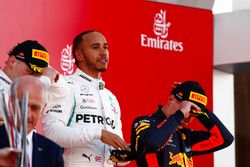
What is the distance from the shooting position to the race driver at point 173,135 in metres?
3.88

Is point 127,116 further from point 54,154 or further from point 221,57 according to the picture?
point 54,154

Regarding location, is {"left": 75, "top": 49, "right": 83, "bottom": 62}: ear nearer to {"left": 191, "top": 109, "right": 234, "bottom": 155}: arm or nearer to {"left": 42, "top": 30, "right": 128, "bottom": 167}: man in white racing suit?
{"left": 42, "top": 30, "right": 128, "bottom": 167}: man in white racing suit

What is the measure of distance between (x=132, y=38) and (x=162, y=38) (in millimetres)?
323

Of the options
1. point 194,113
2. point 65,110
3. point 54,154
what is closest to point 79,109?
point 65,110

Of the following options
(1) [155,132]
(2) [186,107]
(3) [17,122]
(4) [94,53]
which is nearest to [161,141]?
(1) [155,132]

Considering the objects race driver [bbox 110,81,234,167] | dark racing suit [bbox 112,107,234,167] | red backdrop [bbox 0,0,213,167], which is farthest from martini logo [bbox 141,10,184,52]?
dark racing suit [bbox 112,107,234,167]

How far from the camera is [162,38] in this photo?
631cm

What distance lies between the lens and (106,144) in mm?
3977

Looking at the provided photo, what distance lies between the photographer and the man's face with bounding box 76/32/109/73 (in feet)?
13.5

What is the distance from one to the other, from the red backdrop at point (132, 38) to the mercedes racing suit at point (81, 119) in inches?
44.1

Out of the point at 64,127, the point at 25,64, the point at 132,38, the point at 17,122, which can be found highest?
the point at 132,38

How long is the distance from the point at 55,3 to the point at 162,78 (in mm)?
1203

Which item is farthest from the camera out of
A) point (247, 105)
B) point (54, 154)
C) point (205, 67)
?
point (247, 105)

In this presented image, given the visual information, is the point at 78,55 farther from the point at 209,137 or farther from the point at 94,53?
the point at 209,137
